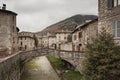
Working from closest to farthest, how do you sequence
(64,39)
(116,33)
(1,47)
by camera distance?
1. (116,33)
2. (1,47)
3. (64,39)

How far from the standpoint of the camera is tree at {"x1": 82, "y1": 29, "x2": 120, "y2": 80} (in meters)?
16.6

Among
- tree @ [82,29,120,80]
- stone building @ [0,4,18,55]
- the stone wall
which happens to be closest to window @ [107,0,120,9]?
tree @ [82,29,120,80]

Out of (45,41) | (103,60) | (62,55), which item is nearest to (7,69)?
(103,60)

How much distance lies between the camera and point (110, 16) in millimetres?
21438

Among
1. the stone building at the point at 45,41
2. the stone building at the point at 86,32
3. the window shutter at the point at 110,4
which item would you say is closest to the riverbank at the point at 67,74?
the stone building at the point at 86,32

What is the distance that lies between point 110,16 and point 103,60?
6208 mm

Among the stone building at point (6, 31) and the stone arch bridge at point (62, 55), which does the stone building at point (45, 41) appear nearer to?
the stone building at point (6, 31)

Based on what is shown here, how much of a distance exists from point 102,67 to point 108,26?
6.25 m

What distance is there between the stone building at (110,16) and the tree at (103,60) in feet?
10.6

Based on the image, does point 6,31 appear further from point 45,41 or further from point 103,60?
point 45,41

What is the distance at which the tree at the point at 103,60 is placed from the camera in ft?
54.6

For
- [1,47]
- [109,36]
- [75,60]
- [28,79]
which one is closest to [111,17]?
[109,36]

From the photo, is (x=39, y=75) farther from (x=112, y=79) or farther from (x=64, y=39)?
(x=64, y=39)

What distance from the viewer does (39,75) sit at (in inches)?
1372
